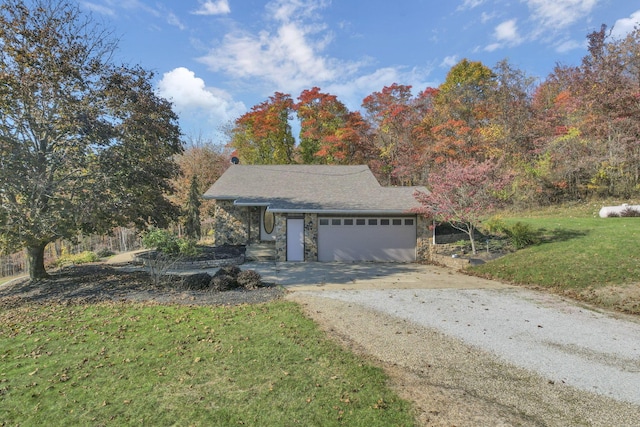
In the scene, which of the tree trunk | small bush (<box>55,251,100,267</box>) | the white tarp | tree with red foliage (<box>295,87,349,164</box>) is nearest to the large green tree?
the tree trunk

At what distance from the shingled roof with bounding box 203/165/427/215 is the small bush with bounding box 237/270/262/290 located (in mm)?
4597

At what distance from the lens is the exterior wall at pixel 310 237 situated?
14680 millimetres

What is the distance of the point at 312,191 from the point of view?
16.6 meters

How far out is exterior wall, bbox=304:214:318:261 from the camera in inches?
578

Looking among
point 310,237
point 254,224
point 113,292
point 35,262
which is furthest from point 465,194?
point 35,262

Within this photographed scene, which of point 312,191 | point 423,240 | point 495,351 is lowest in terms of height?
point 495,351

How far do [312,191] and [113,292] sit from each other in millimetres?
9702

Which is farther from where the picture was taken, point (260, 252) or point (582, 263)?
point (260, 252)

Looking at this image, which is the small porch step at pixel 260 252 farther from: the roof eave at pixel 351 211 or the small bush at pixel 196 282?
the small bush at pixel 196 282

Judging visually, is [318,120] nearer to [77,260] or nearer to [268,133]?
[268,133]

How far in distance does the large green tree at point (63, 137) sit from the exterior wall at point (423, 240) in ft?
35.6

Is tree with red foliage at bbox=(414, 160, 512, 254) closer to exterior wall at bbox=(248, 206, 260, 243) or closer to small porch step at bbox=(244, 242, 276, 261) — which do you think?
small porch step at bbox=(244, 242, 276, 261)

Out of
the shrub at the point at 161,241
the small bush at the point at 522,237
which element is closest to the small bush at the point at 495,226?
the small bush at the point at 522,237

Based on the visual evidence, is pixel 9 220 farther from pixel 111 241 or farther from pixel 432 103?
pixel 432 103
